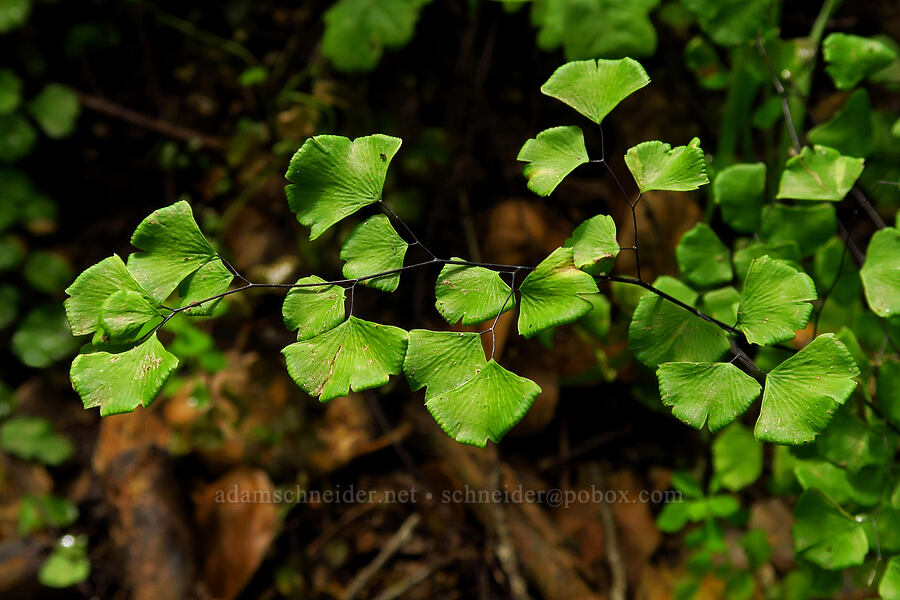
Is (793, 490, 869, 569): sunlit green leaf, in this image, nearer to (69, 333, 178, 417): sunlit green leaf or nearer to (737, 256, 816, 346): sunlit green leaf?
(737, 256, 816, 346): sunlit green leaf

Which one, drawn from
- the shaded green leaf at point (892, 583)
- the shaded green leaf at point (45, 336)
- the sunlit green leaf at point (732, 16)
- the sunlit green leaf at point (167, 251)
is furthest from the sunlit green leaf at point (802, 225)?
the shaded green leaf at point (45, 336)

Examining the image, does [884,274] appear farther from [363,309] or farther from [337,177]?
[363,309]

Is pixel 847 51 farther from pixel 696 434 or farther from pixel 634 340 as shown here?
pixel 696 434

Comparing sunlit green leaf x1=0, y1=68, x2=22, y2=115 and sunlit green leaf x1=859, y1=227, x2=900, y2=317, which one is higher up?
sunlit green leaf x1=859, y1=227, x2=900, y2=317

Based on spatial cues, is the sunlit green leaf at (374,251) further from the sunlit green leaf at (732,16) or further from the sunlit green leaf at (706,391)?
the sunlit green leaf at (732,16)

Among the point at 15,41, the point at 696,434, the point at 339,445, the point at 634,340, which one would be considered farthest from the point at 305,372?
the point at 15,41

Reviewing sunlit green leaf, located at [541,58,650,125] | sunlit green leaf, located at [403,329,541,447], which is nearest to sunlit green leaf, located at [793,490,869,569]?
sunlit green leaf, located at [403,329,541,447]
